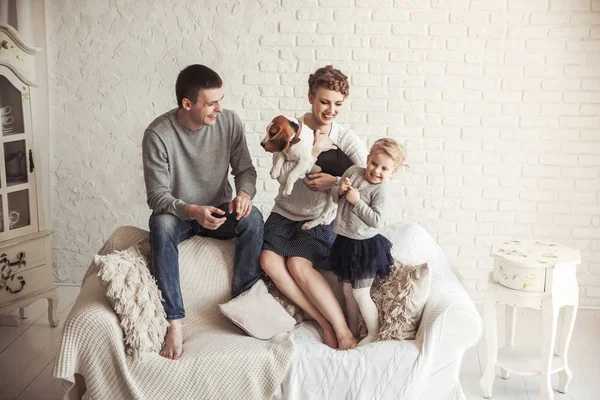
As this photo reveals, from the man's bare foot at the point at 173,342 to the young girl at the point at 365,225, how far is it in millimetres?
672

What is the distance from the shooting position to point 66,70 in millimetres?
4238

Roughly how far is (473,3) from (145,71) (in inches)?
75.4

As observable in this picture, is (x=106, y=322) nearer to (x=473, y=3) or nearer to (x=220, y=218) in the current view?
(x=220, y=218)

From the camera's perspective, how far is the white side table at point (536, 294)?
9.71 feet

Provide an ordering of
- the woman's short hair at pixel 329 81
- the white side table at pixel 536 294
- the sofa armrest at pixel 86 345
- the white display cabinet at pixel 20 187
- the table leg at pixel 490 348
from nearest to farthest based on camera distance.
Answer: the sofa armrest at pixel 86 345, the woman's short hair at pixel 329 81, the white side table at pixel 536 294, the table leg at pixel 490 348, the white display cabinet at pixel 20 187


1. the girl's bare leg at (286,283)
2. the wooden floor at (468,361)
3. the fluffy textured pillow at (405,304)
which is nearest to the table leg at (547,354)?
the wooden floor at (468,361)

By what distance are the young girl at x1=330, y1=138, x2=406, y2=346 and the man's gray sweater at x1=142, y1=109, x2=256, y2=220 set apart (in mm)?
522

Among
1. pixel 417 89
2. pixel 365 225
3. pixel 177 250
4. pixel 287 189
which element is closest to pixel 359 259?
pixel 365 225

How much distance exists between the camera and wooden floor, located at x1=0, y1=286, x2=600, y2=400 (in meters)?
3.18

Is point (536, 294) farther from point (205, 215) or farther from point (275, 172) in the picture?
point (205, 215)

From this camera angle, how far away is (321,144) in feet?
9.48

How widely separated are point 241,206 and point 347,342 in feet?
2.34

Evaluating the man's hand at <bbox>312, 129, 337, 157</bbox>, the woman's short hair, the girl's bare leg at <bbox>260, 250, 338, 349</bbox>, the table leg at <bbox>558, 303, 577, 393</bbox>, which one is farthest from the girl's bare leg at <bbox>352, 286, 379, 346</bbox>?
the table leg at <bbox>558, 303, 577, 393</bbox>

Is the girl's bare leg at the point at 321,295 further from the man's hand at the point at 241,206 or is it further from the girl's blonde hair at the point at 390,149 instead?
the girl's blonde hair at the point at 390,149
